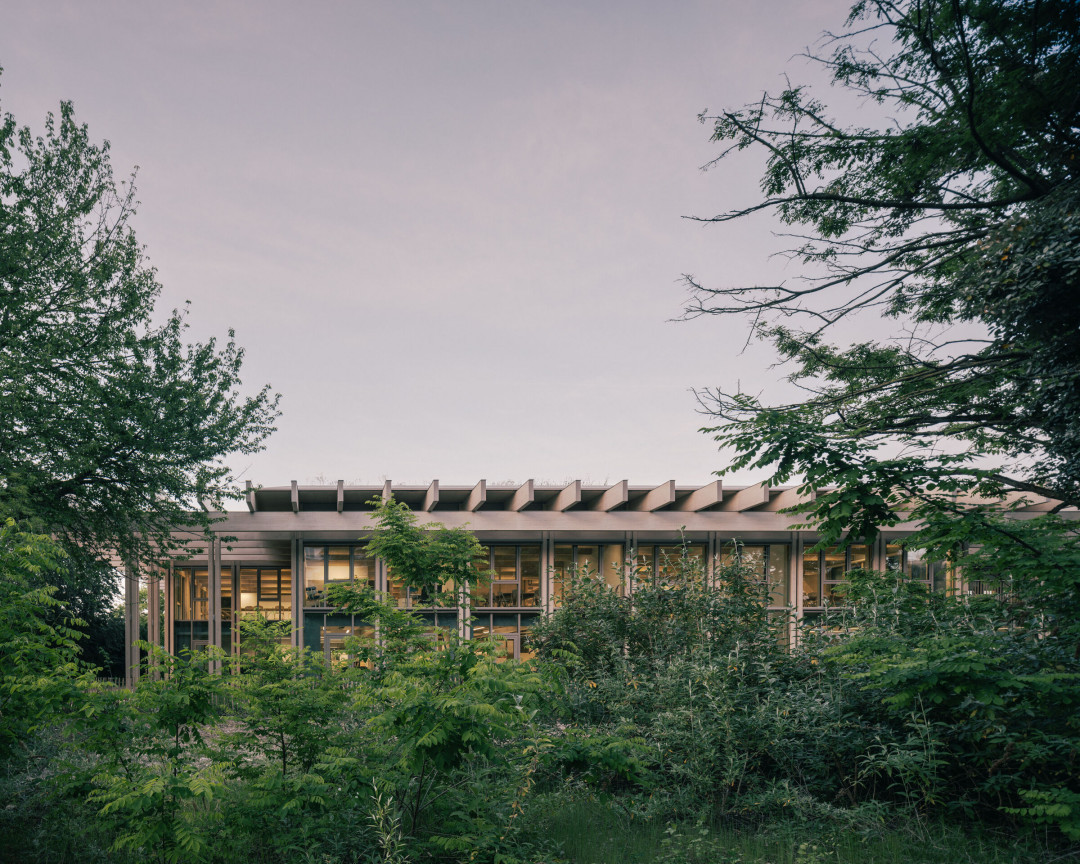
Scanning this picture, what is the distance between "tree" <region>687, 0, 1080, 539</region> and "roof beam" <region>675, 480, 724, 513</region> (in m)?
4.92

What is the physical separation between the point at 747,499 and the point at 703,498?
1.18m

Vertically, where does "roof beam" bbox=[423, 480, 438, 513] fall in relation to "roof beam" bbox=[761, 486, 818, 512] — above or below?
above

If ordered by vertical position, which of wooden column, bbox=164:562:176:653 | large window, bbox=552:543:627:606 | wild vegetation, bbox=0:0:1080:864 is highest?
Result: wild vegetation, bbox=0:0:1080:864

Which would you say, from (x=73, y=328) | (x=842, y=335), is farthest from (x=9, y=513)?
(x=842, y=335)

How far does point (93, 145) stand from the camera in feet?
36.0

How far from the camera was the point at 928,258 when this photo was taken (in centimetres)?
755

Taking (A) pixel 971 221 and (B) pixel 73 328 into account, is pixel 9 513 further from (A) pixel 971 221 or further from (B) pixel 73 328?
(A) pixel 971 221

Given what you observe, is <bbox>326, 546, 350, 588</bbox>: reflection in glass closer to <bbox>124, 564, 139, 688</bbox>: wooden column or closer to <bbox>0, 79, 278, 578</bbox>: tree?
<bbox>0, 79, 278, 578</bbox>: tree

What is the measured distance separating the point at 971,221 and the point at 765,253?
2358 mm

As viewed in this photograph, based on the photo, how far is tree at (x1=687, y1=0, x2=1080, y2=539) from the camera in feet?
15.6

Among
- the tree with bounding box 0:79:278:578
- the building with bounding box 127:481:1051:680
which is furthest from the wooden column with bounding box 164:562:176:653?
the tree with bounding box 0:79:278:578

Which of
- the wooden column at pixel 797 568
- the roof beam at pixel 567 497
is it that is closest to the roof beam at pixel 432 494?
the roof beam at pixel 567 497

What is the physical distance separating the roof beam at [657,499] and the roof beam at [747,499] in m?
1.62

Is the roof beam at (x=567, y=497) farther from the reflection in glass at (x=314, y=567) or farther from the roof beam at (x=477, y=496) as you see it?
the reflection in glass at (x=314, y=567)
